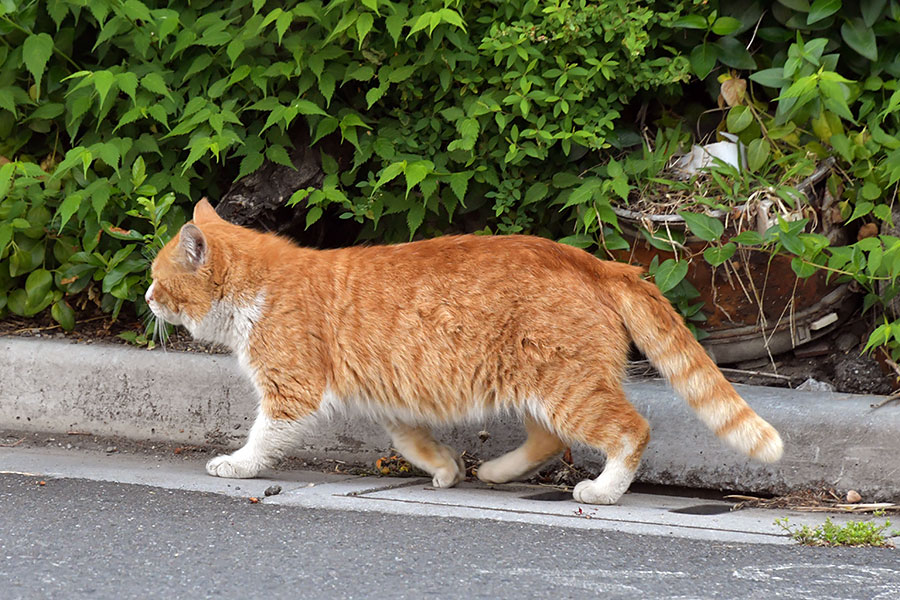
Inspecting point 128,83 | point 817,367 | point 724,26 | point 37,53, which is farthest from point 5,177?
point 817,367

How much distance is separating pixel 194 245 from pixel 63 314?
1.52 m

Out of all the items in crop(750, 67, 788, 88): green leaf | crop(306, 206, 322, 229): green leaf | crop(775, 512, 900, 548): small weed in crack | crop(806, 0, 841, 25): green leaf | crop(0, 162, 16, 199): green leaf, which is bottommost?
crop(775, 512, 900, 548): small weed in crack

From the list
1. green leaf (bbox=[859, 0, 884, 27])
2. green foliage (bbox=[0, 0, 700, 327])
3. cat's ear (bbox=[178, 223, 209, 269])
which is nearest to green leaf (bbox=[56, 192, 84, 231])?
green foliage (bbox=[0, 0, 700, 327])

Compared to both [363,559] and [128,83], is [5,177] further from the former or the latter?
[363,559]

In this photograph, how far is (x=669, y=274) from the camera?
4809 millimetres

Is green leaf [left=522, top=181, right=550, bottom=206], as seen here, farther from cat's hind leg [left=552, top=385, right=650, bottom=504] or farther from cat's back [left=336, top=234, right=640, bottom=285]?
cat's hind leg [left=552, top=385, right=650, bottom=504]

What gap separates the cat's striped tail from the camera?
4.23 m

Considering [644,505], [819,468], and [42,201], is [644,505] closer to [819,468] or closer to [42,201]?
[819,468]

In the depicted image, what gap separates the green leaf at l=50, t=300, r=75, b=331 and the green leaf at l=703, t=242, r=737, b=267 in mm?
3363

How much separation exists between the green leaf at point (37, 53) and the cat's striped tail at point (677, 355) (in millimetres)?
3087

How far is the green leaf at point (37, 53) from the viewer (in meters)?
5.25

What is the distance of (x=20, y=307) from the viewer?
5777 mm

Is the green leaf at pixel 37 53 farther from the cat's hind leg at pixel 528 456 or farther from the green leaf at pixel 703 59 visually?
the green leaf at pixel 703 59

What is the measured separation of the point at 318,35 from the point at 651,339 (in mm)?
2417
